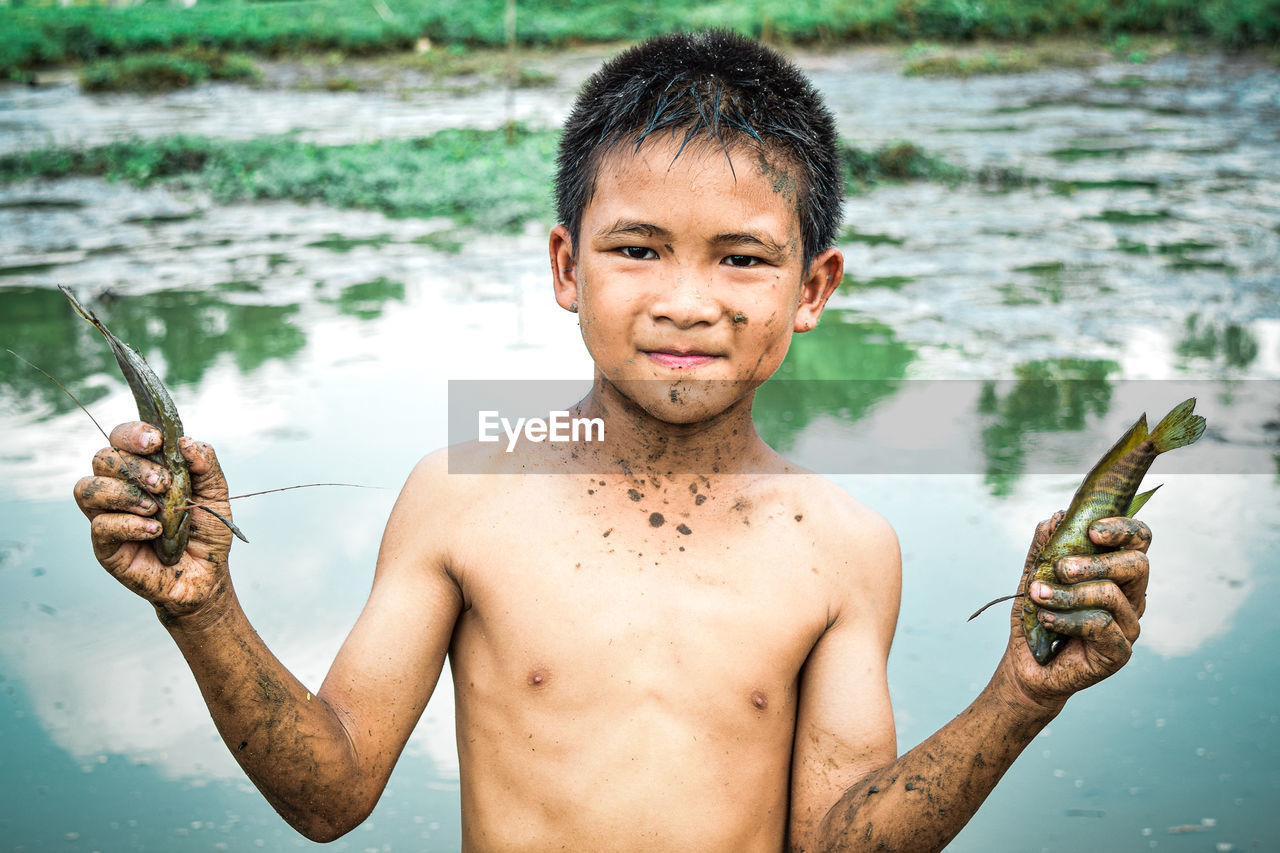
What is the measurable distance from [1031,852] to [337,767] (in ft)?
5.06

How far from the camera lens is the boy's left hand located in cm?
126

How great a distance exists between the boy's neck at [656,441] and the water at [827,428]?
43.4 inches

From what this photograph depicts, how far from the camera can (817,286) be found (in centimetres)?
177

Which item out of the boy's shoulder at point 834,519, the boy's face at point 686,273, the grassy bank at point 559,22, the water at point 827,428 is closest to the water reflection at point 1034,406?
the water at point 827,428

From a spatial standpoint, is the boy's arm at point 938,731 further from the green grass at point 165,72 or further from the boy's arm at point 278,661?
the green grass at point 165,72

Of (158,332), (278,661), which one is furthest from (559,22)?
(278,661)

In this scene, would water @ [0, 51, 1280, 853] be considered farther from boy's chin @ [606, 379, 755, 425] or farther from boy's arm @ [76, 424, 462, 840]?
boy's chin @ [606, 379, 755, 425]

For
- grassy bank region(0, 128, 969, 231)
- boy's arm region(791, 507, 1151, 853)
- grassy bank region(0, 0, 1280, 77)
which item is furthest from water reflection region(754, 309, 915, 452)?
grassy bank region(0, 0, 1280, 77)

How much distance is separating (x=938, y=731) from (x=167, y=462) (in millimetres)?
977

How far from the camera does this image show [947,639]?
9.63ft

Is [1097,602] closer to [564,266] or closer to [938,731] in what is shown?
[938,731]

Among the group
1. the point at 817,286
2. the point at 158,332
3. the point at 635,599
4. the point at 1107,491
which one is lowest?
the point at 158,332

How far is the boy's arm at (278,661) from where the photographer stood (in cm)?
122

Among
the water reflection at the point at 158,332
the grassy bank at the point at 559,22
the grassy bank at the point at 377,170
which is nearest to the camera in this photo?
the water reflection at the point at 158,332
